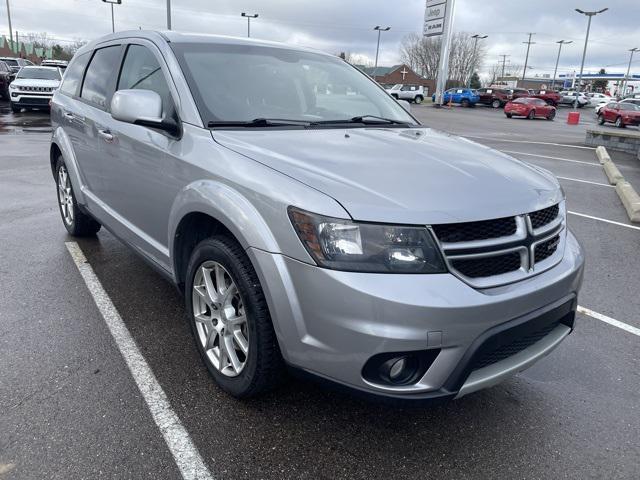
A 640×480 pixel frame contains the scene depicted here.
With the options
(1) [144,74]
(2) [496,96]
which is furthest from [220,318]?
(2) [496,96]

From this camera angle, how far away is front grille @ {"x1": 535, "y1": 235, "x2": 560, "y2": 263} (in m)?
2.49

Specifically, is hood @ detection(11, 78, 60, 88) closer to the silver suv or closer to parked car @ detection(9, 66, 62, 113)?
parked car @ detection(9, 66, 62, 113)

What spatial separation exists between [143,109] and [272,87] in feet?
2.84

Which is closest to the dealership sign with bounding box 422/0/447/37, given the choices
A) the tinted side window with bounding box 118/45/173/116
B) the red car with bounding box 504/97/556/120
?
the red car with bounding box 504/97/556/120

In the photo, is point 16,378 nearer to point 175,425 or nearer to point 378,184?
point 175,425

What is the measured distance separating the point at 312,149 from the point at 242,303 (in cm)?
84

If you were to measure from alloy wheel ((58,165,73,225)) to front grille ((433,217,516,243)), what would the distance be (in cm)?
414

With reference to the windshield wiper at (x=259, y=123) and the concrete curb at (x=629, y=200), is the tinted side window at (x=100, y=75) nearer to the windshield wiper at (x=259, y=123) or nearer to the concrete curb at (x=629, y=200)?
the windshield wiper at (x=259, y=123)

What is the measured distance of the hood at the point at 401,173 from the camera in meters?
2.18

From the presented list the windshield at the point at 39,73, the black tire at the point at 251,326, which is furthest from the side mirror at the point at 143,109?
the windshield at the point at 39,73

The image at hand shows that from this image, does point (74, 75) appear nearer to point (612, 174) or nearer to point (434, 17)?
point (612, 174)

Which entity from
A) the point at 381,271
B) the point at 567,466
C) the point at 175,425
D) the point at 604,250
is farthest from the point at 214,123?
the point at 604,250

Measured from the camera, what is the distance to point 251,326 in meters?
2.45

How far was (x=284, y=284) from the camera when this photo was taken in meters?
2.22
